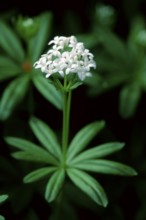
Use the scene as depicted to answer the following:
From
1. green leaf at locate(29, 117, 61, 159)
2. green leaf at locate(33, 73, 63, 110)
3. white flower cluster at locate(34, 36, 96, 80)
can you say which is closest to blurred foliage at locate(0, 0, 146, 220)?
green leaf at locate(33, 73, 63, 110)

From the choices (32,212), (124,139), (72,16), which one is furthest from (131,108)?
(72,16)

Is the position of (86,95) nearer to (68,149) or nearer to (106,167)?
(68,149)

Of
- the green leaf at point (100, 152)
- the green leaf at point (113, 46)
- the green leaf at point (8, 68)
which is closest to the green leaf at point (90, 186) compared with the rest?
the green leaf at point (100, 152)

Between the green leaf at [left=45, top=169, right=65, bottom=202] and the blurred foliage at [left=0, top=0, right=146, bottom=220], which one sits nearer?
the green leaf at [left=45, top=169, right=65, bottom=202]

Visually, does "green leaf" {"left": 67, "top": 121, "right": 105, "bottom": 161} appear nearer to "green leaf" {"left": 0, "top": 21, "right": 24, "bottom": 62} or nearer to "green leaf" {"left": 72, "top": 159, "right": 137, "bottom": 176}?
"green leaf" {"left": 72, "top": 159, "right": 137, "bottom": 176}

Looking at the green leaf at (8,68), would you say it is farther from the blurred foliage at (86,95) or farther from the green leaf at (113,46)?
the green leaf at (113,46)

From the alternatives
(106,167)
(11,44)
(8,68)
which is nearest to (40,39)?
(11,44)
